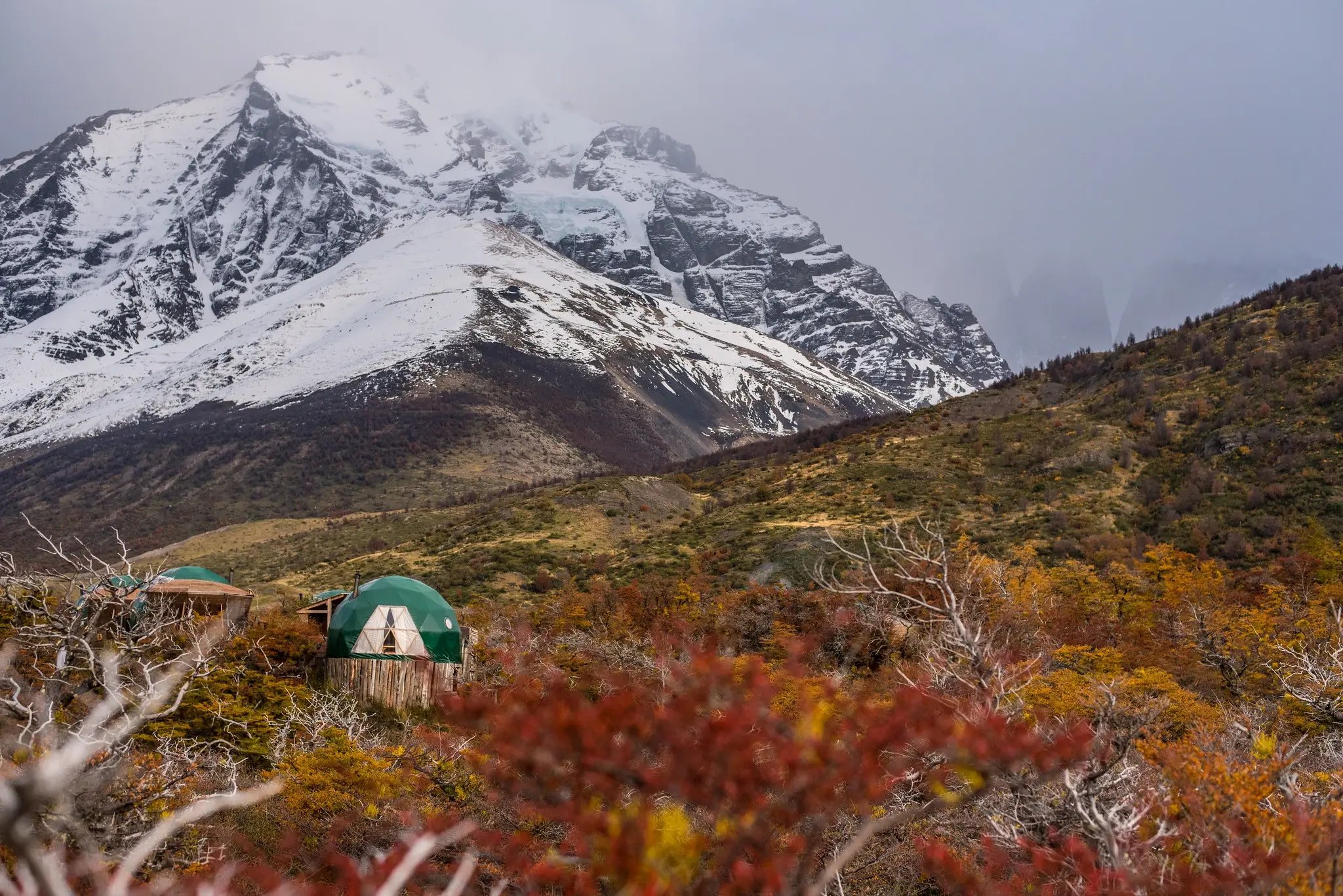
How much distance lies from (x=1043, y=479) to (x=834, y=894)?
128ft

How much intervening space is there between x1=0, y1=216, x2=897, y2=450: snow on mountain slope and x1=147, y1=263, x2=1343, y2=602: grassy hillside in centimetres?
7014

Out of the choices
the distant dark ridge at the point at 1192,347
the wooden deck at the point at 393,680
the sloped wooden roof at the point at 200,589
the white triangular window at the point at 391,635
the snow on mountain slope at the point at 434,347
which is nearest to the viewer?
the wooden deck at the point at 393,680

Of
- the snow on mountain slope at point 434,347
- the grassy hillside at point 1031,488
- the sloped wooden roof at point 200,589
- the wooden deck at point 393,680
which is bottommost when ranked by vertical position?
the wooden deck at point 393,680

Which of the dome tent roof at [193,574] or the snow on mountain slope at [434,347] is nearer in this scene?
the dome tent roof at [193,574]

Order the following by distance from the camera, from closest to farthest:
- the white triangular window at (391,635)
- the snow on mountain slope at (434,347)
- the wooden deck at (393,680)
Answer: the wooden deck at (393,680), the white triangular window at (391,635), the snow on mountain slope at (434,347)

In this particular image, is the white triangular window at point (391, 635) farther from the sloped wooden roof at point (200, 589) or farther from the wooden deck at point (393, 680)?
the sloped wooden roof at point (200, 589)

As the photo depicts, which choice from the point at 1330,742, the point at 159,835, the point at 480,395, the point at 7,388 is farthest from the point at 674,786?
the point at 7,388

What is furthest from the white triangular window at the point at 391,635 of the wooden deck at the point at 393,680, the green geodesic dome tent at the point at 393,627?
the wooden deck at the point at 393,680

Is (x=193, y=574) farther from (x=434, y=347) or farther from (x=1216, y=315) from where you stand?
(x=434, y=347)

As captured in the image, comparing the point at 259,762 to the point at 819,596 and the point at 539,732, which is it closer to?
the point at 539,732

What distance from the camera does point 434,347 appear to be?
121875 mm

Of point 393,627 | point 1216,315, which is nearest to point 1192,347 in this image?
point 1216,315

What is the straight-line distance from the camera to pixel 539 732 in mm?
3402

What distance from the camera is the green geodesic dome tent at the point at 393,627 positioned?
60.8ft
